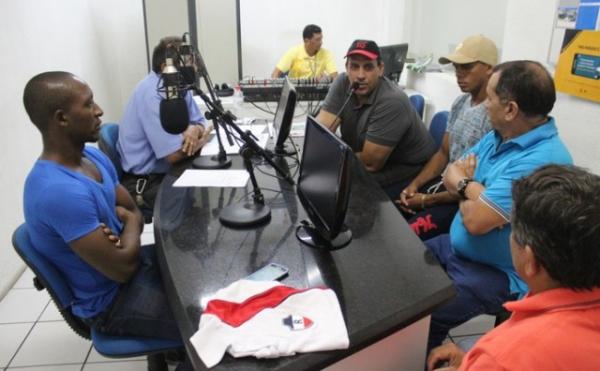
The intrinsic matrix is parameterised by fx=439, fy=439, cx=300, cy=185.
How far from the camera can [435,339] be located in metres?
1.56

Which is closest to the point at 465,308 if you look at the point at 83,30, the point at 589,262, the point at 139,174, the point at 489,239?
A: the point at 489,239

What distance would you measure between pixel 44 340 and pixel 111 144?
104 cm

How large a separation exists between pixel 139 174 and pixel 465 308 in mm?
1780

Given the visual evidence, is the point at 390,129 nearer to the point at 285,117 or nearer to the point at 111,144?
the point at 285,117

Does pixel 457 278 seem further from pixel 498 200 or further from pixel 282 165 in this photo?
pixel 282 165

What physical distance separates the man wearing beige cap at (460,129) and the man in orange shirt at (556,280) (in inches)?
49.0

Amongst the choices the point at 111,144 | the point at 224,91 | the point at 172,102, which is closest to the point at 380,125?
the point at 172,102

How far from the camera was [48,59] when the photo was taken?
126 inches

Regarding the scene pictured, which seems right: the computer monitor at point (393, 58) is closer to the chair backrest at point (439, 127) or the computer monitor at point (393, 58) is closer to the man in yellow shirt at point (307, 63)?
the chair backrest at point (439, 127)

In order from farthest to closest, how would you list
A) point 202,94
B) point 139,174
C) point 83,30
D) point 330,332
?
1. point 83,30
2. point 139,174
3. point 202,94
4. point 330,332

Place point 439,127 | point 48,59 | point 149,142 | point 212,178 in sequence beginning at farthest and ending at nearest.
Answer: point 48,59, point 439,127, point 149,142, point 212,178

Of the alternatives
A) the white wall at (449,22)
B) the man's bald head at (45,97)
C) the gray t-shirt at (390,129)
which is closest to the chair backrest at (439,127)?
the gray t-shirt at (390,129)

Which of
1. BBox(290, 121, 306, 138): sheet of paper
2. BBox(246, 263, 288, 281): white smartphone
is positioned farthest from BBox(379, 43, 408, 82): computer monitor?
BBox(246, 263, 288, 281): white smartphone

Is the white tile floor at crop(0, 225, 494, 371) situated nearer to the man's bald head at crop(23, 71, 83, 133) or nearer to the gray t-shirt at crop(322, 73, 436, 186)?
the gray t-shirt at crop(322, 73, 436, 186)
